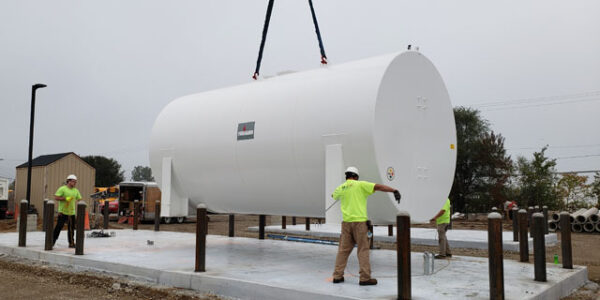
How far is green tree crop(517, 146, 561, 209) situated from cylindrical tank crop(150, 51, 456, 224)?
24.8m

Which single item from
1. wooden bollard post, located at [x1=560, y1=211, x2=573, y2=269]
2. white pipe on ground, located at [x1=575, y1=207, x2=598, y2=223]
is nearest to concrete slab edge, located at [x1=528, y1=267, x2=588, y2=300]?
wooden bollard post, located at [x1=560, y1=211, x2=573, y2=269]

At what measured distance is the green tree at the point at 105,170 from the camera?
235 ft

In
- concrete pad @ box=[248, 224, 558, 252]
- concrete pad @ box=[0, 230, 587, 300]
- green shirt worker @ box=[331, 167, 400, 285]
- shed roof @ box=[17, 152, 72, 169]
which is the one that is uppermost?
shed roof @ box=[17, 152, 72, 169]

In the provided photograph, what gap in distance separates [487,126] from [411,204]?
3115cm

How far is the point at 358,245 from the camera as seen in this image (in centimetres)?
646

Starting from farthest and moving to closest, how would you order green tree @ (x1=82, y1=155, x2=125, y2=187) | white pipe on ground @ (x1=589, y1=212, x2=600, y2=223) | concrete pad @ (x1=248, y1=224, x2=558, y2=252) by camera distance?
green tree @ (x1=82, y1=155, x2=125, y2=187), white pipe on ground @ (x1=589, y1=212, x2=600, y2=223), concrete pad @ (x1=248, y1=224, x2=558, y2=252)

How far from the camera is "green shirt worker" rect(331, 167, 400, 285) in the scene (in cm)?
644

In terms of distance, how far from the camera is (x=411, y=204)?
24.5ft

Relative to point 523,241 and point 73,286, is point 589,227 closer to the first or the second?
point 523,241

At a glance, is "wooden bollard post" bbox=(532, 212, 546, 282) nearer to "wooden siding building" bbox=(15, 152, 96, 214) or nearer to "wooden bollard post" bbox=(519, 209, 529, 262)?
"wooden bollard post" bbox=(519, 209, 529, 262)

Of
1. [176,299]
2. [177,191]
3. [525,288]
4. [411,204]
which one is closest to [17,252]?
[177,191]

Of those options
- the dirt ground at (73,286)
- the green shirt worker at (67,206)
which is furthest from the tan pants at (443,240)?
the green shirt worker at (67,206)

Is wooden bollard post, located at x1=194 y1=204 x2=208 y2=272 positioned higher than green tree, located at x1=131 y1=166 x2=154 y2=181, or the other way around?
green tree, located at x1=131 y1=166 x2=154 y2=181

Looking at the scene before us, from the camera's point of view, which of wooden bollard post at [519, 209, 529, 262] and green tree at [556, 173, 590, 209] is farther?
green tree at [556, 173, 590, 209]
